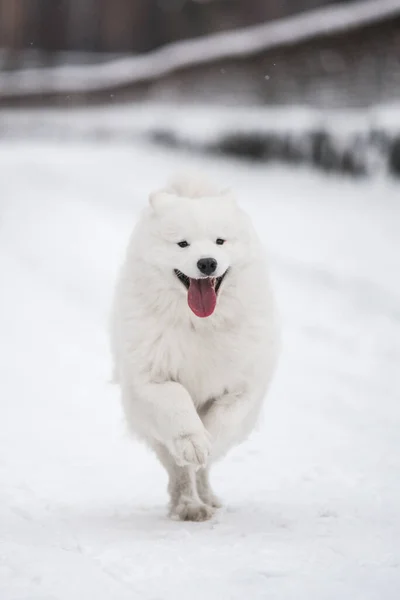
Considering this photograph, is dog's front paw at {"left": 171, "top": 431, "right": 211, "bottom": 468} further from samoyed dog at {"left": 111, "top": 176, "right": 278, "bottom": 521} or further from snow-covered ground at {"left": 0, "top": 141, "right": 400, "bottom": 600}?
snow-covered ground at {"left": 0, "top": 141, "right": 400, "bottom": 600}

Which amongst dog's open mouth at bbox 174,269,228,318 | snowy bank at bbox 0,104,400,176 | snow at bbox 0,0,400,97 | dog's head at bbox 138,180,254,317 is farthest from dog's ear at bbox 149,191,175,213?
snow at bbox 0,0,400,97

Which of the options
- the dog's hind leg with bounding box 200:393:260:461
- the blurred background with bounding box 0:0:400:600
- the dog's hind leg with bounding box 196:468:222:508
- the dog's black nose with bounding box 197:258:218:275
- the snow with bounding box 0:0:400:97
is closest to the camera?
the blurred background with bounding box 0:0:400:600

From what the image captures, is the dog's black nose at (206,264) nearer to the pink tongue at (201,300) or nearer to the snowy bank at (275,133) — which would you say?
the pink tongue at (201,300)

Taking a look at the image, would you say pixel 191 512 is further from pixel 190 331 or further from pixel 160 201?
pixel 160 201

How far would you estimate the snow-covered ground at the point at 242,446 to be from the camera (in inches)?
147

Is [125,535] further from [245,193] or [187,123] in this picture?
[187,123]

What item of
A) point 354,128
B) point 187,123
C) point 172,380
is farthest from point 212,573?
point 187,123

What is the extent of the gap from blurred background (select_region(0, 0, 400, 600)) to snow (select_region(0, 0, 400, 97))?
0.39ft

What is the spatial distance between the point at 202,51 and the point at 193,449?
2359 cm

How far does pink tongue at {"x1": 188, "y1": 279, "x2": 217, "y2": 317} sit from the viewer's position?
441cm

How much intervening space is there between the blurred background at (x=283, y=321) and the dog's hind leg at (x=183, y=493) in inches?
5.4

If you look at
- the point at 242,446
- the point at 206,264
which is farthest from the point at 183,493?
the point at 242,446

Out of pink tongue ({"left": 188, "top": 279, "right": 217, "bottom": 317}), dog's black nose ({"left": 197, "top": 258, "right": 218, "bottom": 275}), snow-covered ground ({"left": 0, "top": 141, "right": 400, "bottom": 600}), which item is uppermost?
dog's black nose ({"left": 197, "top": 258, "right": 218, "bottom": 275})

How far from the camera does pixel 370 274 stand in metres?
11.4
